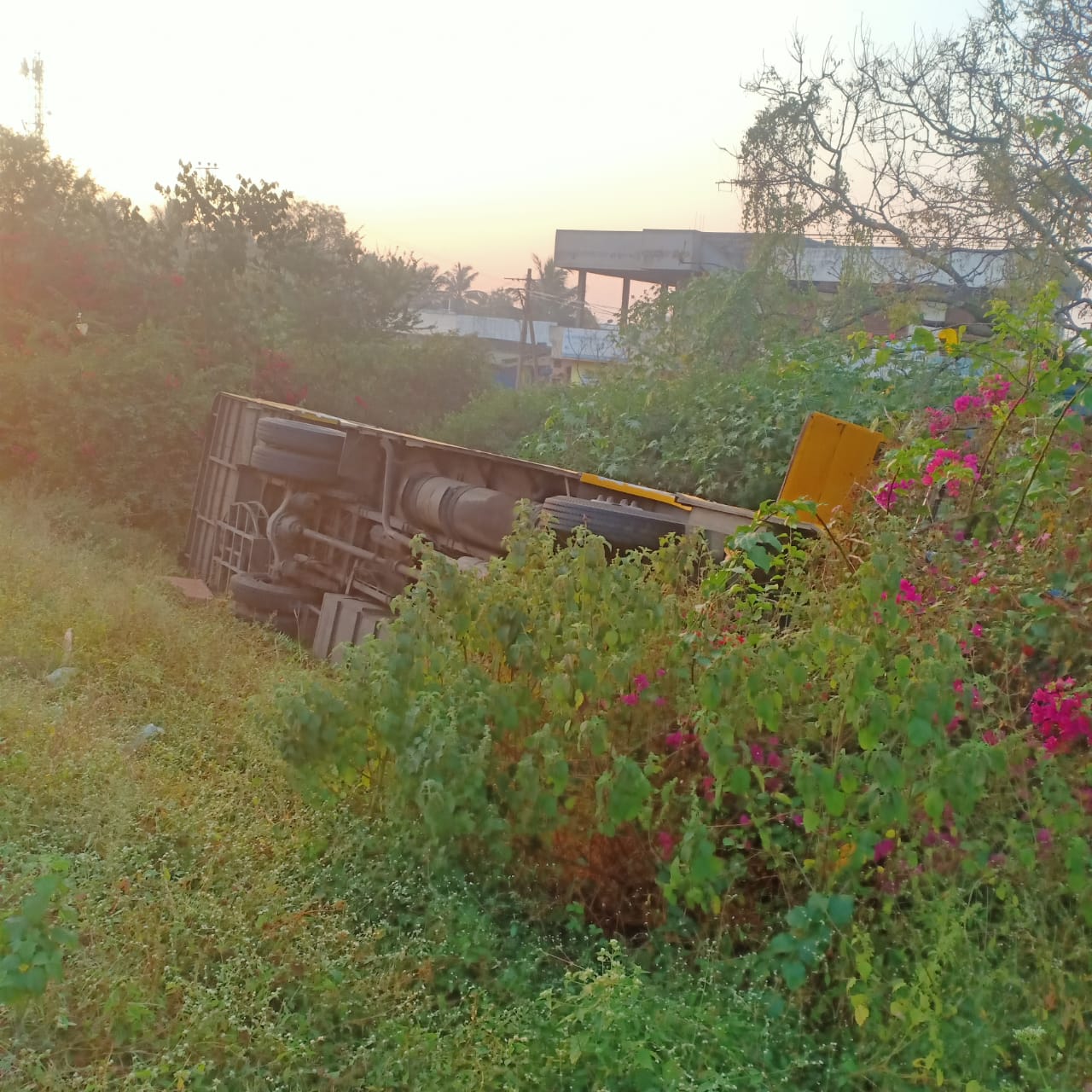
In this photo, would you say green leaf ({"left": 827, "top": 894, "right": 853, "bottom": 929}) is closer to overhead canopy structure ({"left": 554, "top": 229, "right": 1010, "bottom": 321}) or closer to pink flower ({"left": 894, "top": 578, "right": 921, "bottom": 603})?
pink flower ({"left": 894, "top": 578, "right": 921, "bottom": 603})

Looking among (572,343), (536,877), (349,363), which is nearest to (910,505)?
(536,877)

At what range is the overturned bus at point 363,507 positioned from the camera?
7.44 meters

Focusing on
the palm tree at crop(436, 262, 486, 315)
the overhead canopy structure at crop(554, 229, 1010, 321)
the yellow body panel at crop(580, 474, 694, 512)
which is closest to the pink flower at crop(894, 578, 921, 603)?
the yellow body panel at crop(580, 474, 694, 512)

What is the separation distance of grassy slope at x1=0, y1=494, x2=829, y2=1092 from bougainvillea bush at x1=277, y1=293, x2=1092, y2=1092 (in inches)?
10.7

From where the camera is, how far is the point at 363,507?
36.2 ft

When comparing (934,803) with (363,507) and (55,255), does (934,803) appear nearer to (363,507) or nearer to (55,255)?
(363,507)

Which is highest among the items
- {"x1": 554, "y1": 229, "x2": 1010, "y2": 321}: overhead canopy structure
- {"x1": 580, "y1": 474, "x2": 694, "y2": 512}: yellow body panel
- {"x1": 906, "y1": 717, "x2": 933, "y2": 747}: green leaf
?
{"x1": 554, "y1": 229, "x2": 1010, "y2": 321}: overhead canopy structure

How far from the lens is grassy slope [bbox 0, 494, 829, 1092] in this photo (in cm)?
341

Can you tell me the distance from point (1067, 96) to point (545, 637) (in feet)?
40.5

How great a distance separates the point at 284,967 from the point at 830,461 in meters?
4.64

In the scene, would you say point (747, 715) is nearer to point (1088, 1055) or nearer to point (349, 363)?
point (1088, 1055)

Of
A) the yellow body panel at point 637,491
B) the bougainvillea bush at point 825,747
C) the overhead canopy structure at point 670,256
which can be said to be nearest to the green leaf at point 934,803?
the bougainvillea bush at point 825,747

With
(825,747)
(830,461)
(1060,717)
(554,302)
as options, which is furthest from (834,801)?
(554,302)

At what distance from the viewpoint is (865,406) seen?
1153cm
